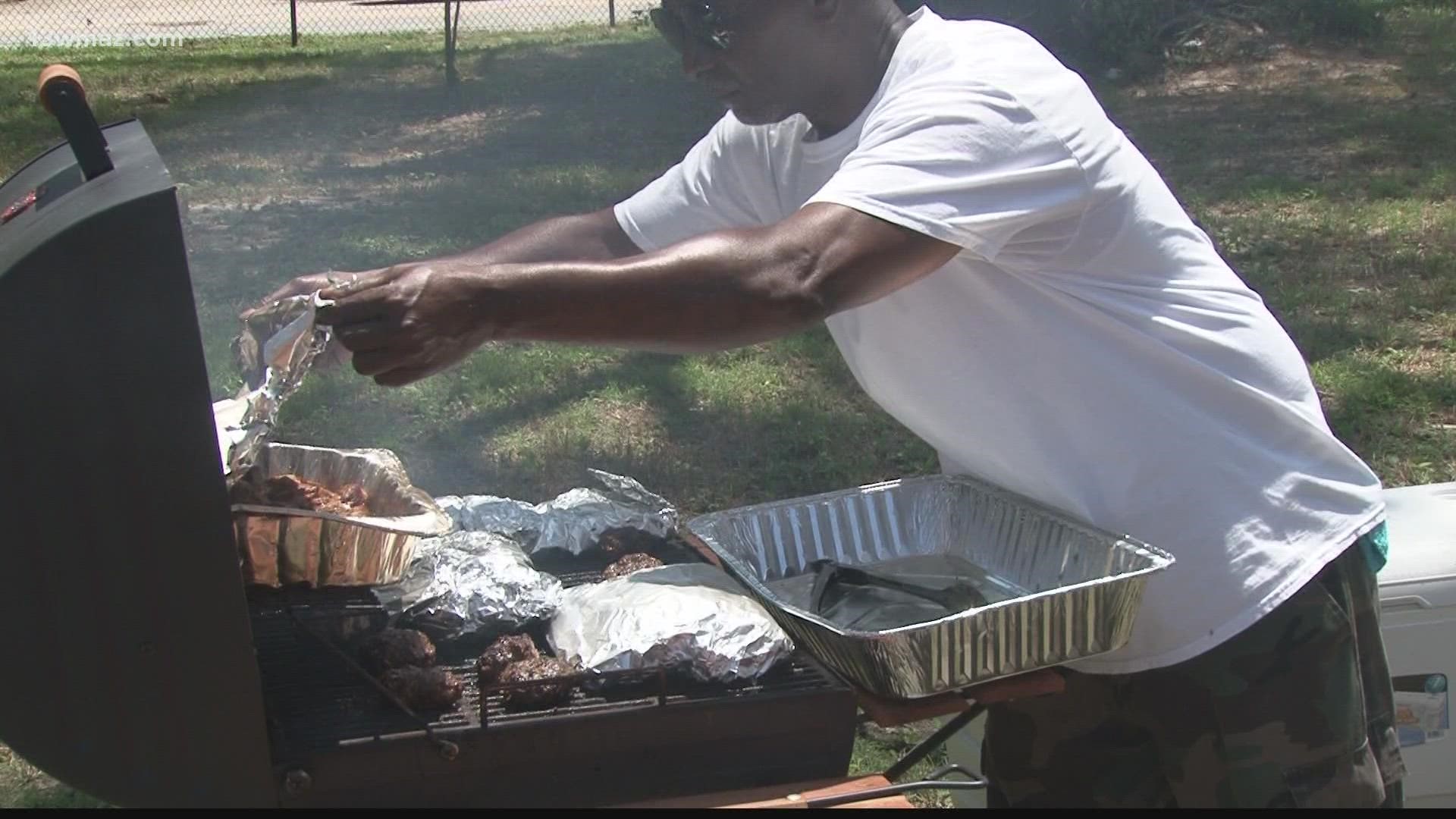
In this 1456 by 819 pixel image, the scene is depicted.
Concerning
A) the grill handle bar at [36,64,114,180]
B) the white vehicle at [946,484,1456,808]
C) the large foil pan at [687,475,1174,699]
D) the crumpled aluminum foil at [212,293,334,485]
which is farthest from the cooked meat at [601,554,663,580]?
the white vehicle at [946,484,1456,808]

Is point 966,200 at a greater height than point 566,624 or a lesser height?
greater

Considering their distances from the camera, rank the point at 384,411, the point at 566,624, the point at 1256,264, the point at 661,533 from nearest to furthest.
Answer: the point at 566,624 < the point at 661,533 < the point at 384,411 < the point at 1256,264

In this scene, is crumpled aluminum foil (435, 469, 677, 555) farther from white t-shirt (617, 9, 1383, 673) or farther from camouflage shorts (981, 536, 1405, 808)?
camouflage shorts (981, 536, 1405, 808)

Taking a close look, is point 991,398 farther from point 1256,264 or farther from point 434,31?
point 434,31

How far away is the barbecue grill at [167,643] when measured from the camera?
55.9 inches

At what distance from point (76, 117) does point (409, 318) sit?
17.5 inches

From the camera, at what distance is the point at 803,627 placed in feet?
5.46

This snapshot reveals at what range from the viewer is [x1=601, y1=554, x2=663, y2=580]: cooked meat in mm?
1950

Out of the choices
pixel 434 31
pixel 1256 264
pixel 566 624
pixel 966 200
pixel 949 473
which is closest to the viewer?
pixel 966 200

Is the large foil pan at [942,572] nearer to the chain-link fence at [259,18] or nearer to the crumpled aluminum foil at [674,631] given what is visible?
the crumpled aluminum foil at [674,631]

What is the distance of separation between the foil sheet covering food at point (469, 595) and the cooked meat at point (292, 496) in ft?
0.38

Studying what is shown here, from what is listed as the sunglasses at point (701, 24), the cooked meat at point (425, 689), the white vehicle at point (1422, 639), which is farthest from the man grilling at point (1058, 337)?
the white vehicle at point (1422, 639)

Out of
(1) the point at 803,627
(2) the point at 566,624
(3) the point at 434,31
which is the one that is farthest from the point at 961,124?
(3) the point at 434,31

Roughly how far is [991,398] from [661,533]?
568 mm
